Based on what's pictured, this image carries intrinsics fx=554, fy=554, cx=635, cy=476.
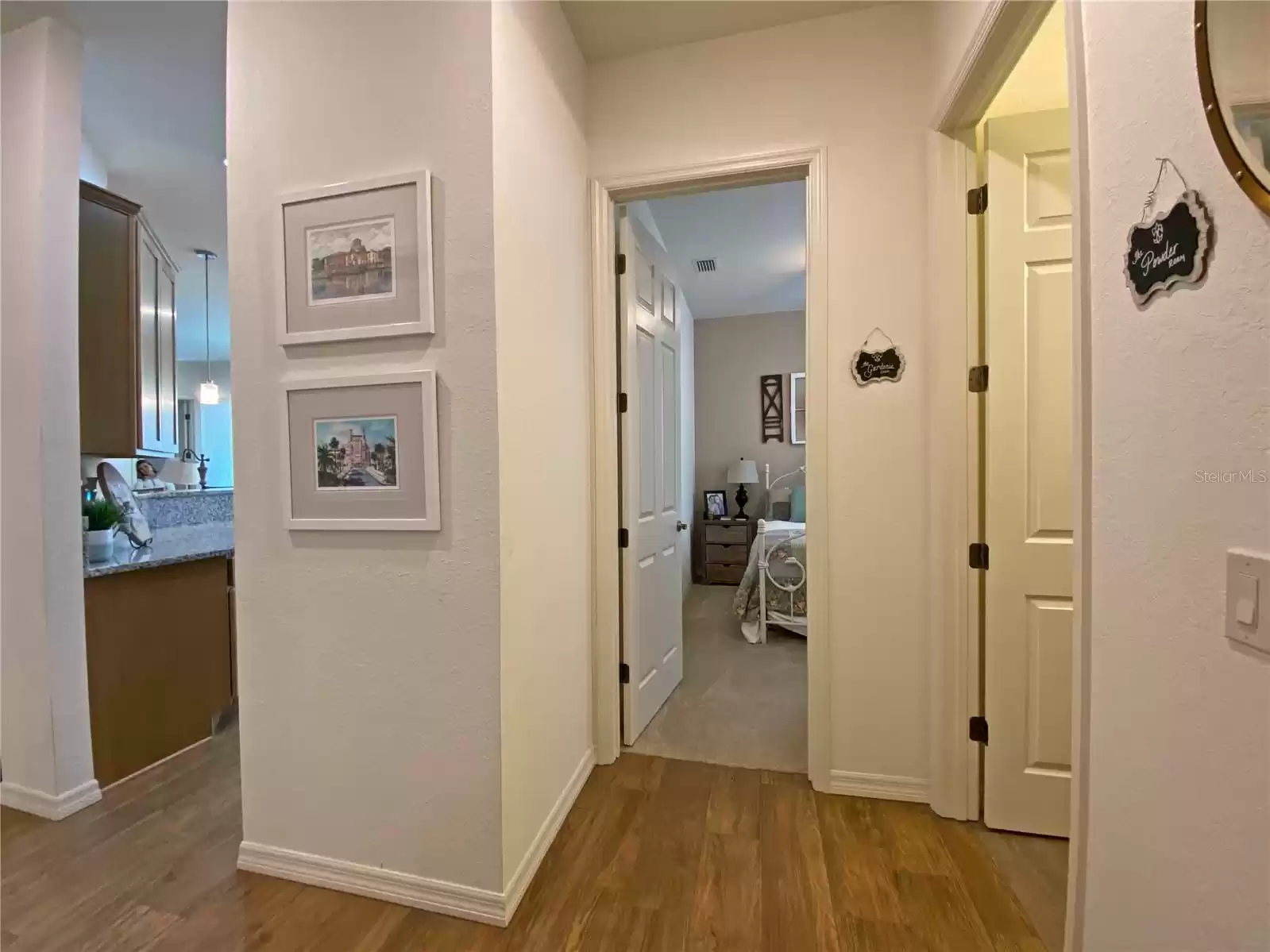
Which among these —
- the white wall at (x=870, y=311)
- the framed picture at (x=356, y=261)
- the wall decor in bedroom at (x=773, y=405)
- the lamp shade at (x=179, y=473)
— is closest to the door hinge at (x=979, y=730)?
the white wall at (x=870, y=311)

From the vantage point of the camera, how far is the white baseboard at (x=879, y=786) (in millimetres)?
1992

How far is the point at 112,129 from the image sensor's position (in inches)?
103

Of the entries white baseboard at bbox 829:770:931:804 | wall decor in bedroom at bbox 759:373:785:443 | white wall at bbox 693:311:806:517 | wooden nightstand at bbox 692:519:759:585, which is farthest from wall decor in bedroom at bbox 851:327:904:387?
wall decor in bedroom at bbox 759:373:785:443

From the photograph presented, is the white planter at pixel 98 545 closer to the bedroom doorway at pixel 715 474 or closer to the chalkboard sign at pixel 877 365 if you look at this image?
the bedroom doorway at pixel 715 474

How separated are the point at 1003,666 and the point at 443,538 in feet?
5.92

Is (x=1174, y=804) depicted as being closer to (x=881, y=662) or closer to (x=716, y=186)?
(x=881, y=662)

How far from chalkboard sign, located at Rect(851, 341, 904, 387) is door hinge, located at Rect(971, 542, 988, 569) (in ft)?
2.07

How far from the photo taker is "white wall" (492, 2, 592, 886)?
1522 mm

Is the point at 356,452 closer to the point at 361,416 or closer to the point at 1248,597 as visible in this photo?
the point at 361,416

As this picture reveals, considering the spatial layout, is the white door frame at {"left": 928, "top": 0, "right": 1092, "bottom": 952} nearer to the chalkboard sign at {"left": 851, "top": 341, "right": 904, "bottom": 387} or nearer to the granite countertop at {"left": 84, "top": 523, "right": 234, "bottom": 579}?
the chalkboard sign at {"left": 851, "top": 341, "right": 904, "bottom": 387}

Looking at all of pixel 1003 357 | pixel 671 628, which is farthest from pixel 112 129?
pixel 1003 357

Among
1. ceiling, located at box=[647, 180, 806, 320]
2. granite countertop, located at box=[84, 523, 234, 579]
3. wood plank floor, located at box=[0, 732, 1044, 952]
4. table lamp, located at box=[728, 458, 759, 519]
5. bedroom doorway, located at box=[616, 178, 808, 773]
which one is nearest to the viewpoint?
wood plank floor, located at box=[0, 732, 1044, 952]

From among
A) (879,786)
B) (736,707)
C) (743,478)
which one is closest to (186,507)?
(736,707)

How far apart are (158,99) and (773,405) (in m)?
5.45
